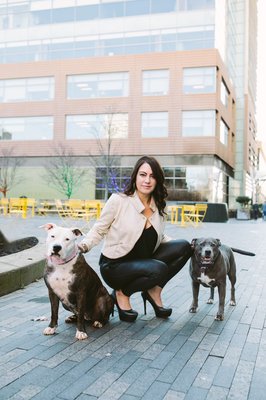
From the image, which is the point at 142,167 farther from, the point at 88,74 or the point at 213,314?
A: the point at 88,74

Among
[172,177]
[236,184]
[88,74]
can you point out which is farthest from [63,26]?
[236,184]

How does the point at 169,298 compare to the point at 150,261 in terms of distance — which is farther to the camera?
the point at 169,298

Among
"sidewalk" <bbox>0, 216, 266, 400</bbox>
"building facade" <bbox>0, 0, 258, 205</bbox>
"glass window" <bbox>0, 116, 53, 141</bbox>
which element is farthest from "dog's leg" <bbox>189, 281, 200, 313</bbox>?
"glass window" <bbox>0, 116, 53, 141</bbox>

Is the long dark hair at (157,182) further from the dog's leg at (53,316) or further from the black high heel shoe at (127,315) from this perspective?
the dog's leg at (53,316)

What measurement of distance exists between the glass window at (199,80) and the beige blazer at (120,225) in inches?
1299

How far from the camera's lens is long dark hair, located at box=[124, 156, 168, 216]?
13.8 ft

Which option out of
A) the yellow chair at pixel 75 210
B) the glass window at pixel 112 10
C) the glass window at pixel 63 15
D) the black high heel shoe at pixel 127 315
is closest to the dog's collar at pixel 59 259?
the black high heel shoe at pixel 127 315

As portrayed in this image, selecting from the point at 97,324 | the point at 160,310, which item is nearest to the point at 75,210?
the point at 160,310

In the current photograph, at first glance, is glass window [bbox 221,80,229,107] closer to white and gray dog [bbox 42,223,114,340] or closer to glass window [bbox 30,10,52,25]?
glass window [bbox 30,10,52,25]

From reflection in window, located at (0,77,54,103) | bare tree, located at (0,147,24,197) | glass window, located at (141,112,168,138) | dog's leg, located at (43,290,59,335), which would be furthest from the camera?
bare tree, located at (0,147,24,197)

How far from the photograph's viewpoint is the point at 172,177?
118ft

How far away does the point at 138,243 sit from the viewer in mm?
4195

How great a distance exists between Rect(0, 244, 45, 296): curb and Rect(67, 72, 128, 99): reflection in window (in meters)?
32.3

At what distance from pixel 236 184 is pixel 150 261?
167 ft
